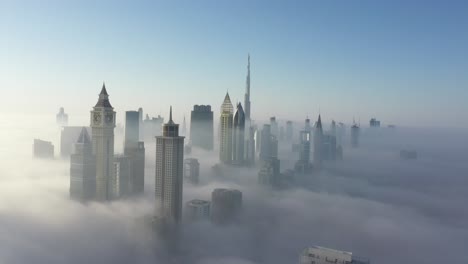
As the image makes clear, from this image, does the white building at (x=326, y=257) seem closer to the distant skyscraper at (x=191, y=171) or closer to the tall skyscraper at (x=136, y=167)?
the tall skyscraper at (x=136, y=167)

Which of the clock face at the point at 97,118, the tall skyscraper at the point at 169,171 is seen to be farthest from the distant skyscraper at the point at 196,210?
the clock face at the point at 97,118

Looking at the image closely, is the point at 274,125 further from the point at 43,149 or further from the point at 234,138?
the point at 43,149

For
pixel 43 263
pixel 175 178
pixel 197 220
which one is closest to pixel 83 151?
pixel 175 178

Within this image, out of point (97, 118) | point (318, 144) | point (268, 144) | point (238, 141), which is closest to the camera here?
point (97, 118)

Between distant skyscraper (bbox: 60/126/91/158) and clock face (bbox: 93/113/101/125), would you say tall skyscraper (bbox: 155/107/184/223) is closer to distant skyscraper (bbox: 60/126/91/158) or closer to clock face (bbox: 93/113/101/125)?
clock face (bbox: 93/113/101/125)

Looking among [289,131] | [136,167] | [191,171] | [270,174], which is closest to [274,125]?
[289,131]

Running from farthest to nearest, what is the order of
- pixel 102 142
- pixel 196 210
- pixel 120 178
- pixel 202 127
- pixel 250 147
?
1. pixel 202 127
2. pixel 250 147
3. pixel 120 178
4. pixel 102 142
5. pixel 196 210
